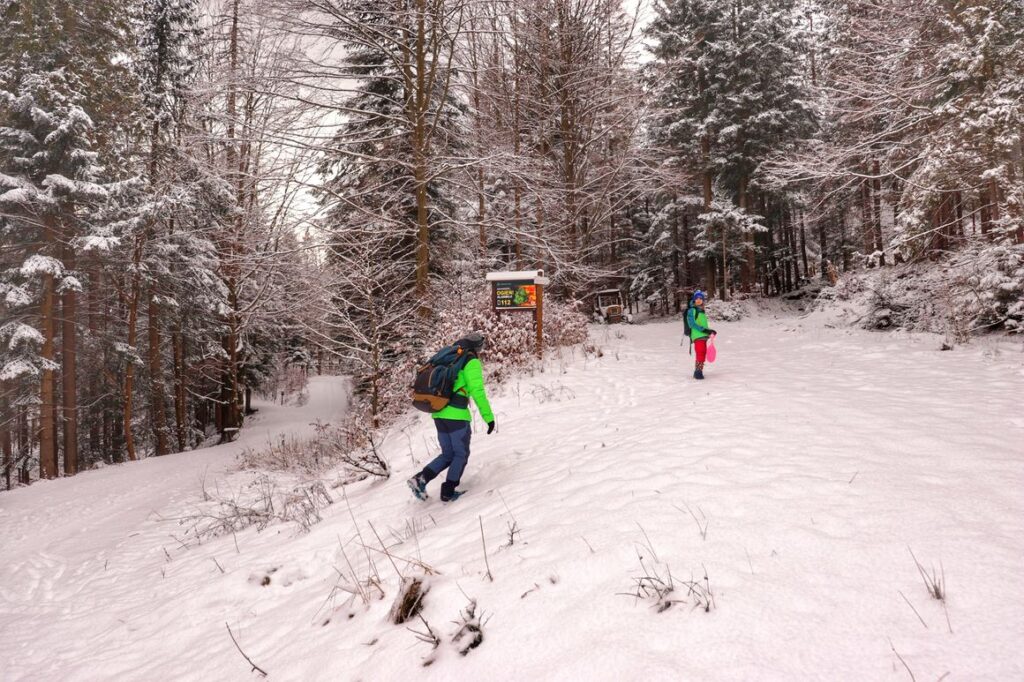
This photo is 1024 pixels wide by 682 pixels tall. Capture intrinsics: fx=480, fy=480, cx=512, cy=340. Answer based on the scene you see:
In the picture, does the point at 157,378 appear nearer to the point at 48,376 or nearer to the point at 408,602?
the point at 48,376

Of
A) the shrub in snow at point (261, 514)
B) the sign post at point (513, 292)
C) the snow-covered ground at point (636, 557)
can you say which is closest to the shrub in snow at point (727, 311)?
the snow-covered ground at point (636, 557)

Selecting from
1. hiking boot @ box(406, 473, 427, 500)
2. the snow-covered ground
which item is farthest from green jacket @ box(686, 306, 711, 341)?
hiking boot @ box(406, 473, 427, 500)

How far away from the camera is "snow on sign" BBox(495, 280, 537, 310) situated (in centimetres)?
1103

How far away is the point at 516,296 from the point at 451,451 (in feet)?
20.6

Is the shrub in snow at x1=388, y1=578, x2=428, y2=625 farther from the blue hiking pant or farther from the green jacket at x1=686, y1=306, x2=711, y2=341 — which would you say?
the green jacket at x1=686, y1=306, x2=711, y2=341

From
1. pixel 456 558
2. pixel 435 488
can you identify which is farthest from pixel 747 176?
pixel 456 558

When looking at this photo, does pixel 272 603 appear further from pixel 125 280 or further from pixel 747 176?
pixel 747 176

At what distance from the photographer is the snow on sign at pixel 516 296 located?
11.0 metres

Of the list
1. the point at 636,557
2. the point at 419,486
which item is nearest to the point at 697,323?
the point at 419,486

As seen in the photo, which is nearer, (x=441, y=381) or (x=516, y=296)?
(x=441, y=381)

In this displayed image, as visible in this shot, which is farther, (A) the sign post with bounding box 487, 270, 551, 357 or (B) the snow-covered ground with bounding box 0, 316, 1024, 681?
Result: (A) the sign post with bounding box 487, 270, 551, 357

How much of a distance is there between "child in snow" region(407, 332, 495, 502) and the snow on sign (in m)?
5.84

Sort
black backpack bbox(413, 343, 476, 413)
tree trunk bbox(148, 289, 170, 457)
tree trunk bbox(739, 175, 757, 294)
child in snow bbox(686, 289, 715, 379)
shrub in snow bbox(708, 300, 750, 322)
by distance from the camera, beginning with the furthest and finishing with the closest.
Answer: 1. tree trunk bbox(739, 175, 757, 294)
2. shrub in snow bbox(708, 300, 750, 322)
3. tree trunk bbox(148, 289, 170, 457)
4. child in snow bbox(686, 289, 715, 379)
5. black backpack bbox(413, 343, 476, 413)

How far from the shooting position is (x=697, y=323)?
28.5ft
